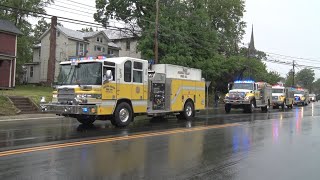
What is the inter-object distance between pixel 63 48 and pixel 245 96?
32936mm

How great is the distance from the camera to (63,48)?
5353 cm

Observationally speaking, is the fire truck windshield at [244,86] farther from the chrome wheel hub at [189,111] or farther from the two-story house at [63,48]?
the two-story house at [63,48]

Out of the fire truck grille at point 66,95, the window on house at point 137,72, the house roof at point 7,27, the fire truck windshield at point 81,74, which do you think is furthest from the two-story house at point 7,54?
the window on house at point 137,72

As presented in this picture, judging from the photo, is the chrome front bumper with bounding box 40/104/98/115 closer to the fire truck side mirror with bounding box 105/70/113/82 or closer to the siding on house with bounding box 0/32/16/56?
the fire truck side mirror with bounding box 105/70/113/82

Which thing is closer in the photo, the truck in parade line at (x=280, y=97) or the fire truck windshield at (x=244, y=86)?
the fire truck windshield at (x=244, y=86)

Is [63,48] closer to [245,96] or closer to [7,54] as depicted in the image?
[7,54]

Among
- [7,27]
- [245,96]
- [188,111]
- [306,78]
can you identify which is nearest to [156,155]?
[188,111]

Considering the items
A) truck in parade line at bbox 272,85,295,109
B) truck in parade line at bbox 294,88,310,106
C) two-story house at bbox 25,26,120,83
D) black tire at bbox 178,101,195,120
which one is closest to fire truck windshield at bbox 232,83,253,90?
black tire at bbox 178,101,195,120

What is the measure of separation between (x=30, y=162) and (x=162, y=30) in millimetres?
30402

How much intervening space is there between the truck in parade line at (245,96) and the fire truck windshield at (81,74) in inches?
660

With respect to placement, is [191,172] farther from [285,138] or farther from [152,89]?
[152,89]

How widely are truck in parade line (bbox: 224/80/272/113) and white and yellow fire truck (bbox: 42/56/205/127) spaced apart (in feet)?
38.7

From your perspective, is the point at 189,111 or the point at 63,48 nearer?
the point at 189,111

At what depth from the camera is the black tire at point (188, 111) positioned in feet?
64.6
